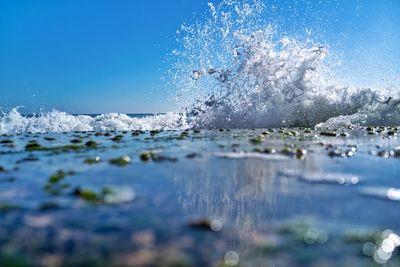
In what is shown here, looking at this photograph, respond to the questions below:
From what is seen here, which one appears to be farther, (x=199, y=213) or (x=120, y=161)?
(x=120, y=161)

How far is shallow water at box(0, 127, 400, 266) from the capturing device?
252 centimetres

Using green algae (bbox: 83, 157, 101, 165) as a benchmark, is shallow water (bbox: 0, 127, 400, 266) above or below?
below

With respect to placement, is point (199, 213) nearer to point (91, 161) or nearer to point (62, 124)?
point (91, 161)

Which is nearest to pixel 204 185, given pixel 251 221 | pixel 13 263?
pixel 251 221

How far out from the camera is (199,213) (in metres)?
3.50

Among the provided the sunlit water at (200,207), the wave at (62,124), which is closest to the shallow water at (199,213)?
the sunlit water at (200,207)

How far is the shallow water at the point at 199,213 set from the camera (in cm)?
252

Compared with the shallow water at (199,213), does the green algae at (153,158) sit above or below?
above

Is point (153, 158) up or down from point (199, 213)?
up

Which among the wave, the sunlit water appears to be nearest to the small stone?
the sunlit water

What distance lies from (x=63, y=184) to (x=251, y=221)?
8.51ft

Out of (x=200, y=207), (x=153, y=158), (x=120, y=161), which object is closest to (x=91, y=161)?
(x=120, y=161)

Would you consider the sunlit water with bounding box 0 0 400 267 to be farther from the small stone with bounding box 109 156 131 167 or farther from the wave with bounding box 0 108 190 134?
the wave with bounding box 0 108 190 134

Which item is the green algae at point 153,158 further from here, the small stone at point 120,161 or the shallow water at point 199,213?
Answer: the shallow water at point 199,213
